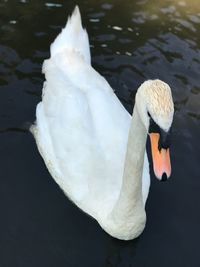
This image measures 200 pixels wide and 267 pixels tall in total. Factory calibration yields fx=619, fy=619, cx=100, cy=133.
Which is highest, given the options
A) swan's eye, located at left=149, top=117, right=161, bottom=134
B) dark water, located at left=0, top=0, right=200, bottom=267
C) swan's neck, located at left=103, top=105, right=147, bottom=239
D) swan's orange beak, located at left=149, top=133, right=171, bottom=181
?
swan's eye, located at left=149, top=117, right=161, bottom=134

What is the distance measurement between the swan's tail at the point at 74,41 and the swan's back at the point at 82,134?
37cm

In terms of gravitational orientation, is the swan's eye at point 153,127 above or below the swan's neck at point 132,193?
above

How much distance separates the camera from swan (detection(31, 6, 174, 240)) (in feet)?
16.1

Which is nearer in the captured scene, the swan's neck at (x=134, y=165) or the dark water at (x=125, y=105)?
the swan's neck at (x=134, y=165)

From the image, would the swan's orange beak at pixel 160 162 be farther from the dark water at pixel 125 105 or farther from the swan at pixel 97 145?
the dark water at pixel 125 105

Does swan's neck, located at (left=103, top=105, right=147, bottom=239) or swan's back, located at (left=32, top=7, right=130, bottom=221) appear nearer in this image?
swan's neck, located at (left=103, top=105, right=147, bottom=239)

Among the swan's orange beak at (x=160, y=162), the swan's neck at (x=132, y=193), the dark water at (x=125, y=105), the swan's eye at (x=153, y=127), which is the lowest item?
the dark water at (x=125, y=105)

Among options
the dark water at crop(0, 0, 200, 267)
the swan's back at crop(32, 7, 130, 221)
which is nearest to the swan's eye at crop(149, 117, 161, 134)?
the swan's back at crop(32, 7, 130, 221)

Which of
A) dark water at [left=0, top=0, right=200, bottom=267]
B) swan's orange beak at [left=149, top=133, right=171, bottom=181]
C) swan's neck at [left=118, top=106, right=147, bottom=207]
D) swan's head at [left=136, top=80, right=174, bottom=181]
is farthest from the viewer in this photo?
dark water at [left=0, top=0, right=200, bottom=267]

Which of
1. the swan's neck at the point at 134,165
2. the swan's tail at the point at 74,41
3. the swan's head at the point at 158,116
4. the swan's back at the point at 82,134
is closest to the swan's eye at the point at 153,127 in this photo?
the swan's head at the point at 158,116

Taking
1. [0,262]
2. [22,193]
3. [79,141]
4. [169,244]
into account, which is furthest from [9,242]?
[169,244]

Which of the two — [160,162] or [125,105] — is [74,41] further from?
[160,162]

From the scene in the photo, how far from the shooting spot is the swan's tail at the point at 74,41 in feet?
23.6

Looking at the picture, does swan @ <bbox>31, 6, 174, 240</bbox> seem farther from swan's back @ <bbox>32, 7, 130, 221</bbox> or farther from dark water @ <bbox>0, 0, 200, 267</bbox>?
dark water @ <bbox>0, 0, 200, 267</bbox>
